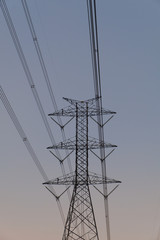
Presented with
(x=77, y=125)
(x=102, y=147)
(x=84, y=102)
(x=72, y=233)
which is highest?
(x=84, y=102)

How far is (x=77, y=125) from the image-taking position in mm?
21828

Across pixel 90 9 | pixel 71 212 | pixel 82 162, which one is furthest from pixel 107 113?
pixel 90 9

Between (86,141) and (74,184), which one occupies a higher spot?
(86,141)

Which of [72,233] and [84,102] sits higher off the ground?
[84,102]

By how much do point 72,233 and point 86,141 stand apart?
19.5 ft

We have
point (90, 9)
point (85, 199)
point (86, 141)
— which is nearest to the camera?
point (90, 9)

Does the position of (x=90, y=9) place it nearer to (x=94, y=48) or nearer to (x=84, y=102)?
(x=94, y=48)

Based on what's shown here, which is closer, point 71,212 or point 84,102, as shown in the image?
point 71,212

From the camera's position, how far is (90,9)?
9.05m

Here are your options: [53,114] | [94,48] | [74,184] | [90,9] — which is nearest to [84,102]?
[53,114]

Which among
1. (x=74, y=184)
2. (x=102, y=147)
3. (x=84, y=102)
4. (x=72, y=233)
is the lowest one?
(x=72, y=233)

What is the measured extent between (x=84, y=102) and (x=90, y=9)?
45.0 feet

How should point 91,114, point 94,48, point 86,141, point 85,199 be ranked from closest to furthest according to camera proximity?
point 94,48 → point 85,199 → point 86,141 → point 91,114

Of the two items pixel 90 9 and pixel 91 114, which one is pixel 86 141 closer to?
pixel 91 114
